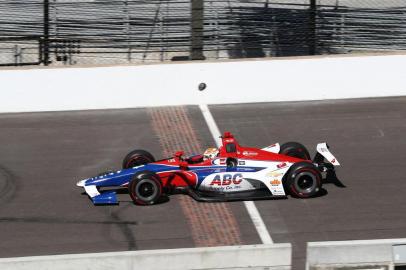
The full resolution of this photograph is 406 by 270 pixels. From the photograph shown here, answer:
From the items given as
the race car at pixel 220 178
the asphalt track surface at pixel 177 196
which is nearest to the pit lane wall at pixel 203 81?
the asphalt track surface at pixel 177 196

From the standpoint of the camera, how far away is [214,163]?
717 inches

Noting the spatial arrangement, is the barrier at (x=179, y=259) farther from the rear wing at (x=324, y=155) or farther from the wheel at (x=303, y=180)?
the rear wing at (x=324, y=155)

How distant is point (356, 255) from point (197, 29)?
1137 centimetres

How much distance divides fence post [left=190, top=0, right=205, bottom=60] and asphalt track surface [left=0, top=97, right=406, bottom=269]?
3.79ft

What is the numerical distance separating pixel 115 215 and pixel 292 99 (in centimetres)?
688

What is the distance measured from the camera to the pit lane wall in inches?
899

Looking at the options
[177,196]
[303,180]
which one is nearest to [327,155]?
[303,180]

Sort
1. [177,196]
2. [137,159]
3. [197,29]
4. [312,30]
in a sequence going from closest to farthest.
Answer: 1. [177,196]
2. [137,159]
3. [197,29]
4. [312,30]

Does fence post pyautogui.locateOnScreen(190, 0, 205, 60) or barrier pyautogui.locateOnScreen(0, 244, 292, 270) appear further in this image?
fence post pyautogui.locateOnScreen(190, 0, 205, 60)

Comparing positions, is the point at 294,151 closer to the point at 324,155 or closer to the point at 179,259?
the point at 324,155

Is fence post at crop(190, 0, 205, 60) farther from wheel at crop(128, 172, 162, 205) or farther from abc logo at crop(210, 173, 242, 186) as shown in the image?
wheel at crop(128, 172, 162, 205)

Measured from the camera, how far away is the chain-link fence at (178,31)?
23.7 meters

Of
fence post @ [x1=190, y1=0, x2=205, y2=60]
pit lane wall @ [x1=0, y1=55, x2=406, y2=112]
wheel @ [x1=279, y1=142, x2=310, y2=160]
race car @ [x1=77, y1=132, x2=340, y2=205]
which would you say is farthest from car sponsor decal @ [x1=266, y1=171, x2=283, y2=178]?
fence post @ [x1=190, y1=0, x2=205, y2=60]

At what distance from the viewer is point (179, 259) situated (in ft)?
43.7
